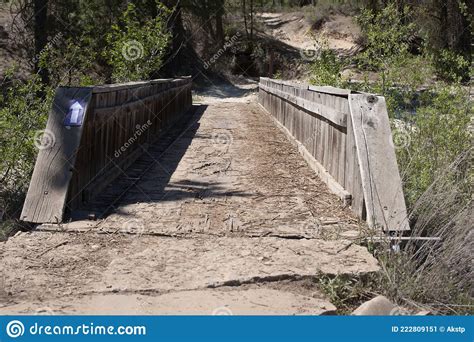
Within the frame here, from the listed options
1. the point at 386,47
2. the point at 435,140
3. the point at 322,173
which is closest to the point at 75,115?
the point at 322,173

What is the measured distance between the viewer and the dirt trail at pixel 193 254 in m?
4.09

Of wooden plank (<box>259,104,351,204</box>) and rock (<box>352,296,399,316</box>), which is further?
wooden plank (<box>259,104,351,204</box>)

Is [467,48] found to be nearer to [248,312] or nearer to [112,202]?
[112,202]

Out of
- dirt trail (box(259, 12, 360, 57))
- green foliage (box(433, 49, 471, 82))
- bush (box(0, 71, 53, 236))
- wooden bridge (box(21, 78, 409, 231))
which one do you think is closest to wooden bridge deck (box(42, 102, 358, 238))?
wooden bridge (box(21, 78, 409, 231))

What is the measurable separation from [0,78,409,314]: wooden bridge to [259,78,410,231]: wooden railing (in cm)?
1

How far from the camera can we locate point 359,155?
224 inches

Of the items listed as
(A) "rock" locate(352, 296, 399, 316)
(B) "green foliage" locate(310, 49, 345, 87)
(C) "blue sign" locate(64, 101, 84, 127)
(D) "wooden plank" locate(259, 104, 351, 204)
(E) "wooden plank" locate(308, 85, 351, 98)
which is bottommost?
(A) "rock" locate(352, 296, 399, 316)

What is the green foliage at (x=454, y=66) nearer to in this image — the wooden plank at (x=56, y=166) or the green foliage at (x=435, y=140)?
the green foliage at (x=435, y=140)

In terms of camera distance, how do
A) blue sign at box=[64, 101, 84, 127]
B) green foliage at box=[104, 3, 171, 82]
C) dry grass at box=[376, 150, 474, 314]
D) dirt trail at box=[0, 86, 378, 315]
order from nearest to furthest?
dirt trail at box=[0, 86, 378, 315] → dry grass at box=[376, 150, 474, 314] → blue sign at box=[64, 101, 84, 127] → green foliage at box=[104, 3, 171, 82]

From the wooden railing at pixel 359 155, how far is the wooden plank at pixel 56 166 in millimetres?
2648

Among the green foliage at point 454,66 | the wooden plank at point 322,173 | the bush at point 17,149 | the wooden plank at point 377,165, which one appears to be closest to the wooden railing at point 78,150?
the bush at point 17,149

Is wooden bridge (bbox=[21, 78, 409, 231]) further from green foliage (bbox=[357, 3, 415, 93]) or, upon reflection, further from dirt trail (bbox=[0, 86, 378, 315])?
green foliage (bbox=[357, 3, 415, 93])

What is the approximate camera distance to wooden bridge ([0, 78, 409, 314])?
426 cm

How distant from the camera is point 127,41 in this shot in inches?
591
